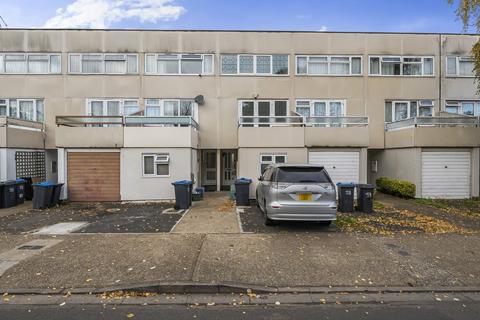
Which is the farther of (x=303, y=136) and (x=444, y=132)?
(x=444, y=132)

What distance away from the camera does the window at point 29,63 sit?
50.4 feet

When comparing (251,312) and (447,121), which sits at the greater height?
(447,121)

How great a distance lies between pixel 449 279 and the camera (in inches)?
191

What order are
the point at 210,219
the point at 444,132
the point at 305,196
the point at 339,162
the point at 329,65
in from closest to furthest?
the point at 305,196 < the point at 210,219 < the point at 339,162 < the point at 444,132 < the point at 329,65

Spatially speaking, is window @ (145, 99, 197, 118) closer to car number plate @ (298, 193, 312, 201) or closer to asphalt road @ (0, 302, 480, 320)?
car number plate @ (298, 193, 312, 201)

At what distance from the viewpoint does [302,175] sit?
750 cm

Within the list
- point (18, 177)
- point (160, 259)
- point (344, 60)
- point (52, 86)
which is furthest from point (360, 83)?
point (18, 177)

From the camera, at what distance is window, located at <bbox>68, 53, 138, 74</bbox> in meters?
15.4

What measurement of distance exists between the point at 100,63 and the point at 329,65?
12043 mm

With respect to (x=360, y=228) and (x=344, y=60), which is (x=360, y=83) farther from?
(x=360, y=228)

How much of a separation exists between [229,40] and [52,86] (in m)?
9.48

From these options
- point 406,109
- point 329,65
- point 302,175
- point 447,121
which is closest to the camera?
point 302,175

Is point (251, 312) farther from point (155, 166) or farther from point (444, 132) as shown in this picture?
point (444, 132)

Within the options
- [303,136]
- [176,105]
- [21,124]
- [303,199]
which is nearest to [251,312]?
[303,199]
